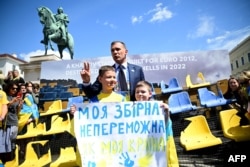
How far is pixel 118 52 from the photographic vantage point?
294 centimetres

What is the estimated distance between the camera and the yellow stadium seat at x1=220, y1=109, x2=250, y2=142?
4.16m

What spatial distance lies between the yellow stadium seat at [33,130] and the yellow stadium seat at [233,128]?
12.8 feet

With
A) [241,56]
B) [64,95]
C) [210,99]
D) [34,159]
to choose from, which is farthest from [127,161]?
[241,56]

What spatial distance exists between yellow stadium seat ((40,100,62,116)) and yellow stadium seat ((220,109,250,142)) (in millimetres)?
4165

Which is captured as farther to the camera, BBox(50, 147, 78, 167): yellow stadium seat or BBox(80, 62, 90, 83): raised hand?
BBox(50, 147, 78, 167): yellow stadium seat

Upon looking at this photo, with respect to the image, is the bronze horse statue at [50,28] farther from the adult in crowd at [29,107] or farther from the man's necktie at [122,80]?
the man's necktie at [122,80]

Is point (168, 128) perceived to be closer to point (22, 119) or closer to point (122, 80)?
point (122, 80)

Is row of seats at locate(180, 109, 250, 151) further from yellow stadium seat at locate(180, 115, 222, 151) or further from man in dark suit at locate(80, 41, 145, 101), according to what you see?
man in dark suit at locate(80, 41, 145, 101)

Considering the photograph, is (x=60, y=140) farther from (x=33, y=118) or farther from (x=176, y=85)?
(x=176, y=85)

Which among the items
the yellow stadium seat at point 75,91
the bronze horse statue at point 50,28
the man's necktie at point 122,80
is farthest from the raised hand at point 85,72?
the bronze horse statue at point 50,28

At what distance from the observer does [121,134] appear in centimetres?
239

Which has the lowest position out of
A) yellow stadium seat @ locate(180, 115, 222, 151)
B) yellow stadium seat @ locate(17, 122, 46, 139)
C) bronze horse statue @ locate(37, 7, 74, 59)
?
yellow stadium seat @ locate(180, 115, 222, 151)

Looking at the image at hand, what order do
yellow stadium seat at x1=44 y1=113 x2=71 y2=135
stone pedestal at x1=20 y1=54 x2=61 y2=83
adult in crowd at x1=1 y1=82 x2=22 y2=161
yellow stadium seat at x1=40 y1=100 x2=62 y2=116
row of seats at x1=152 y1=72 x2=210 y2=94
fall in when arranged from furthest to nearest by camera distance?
stone pedestal at x1=20 y1=54 x2=61 y2=83
row of seats at x1=152 y1=72 x2=210 y2=94
yellow stadium seat at x1=40 y1=100 x2=62 y2=116
yellow stadium seat at x1=44 y1=113 x2=71 y2=135
adult in crowd at x1=1 y1=82 x2=22 y2=161

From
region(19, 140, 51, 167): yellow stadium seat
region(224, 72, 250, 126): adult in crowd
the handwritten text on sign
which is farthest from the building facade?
the handwritten text on sign
